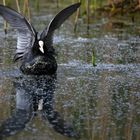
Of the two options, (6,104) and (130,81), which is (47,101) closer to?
(6,104)

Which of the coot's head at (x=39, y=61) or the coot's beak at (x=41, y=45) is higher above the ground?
the coot's beak at (x=41, y=45)

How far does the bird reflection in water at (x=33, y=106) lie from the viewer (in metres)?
4.94

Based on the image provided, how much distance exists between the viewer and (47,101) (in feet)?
19.4

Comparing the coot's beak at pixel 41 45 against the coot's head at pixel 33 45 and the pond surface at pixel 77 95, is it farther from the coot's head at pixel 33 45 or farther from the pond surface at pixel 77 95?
the pond surface at pixel 77 95

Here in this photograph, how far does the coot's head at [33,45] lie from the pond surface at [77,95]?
0.14m

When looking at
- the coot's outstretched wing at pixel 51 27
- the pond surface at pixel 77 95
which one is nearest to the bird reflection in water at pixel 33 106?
the pond surface at pixel 77 95

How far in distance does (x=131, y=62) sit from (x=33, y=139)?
3.58 metres

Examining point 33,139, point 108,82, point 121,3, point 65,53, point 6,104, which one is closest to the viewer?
point 33,139

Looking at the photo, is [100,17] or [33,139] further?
[100,17]

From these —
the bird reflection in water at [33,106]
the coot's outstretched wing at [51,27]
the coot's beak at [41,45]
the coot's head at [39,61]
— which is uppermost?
the coot's outstretched wing at [51,27]

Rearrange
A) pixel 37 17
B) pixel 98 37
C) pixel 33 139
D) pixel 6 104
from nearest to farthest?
pixel 33 139 < pixel 6 104 < pixel 98 37 < pixel 37 17

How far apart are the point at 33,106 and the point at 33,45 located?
162 centimetres

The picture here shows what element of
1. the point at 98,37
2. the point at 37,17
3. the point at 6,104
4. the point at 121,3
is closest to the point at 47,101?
the point at 6,104

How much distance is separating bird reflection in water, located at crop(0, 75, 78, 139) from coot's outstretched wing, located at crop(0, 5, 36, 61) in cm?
58
